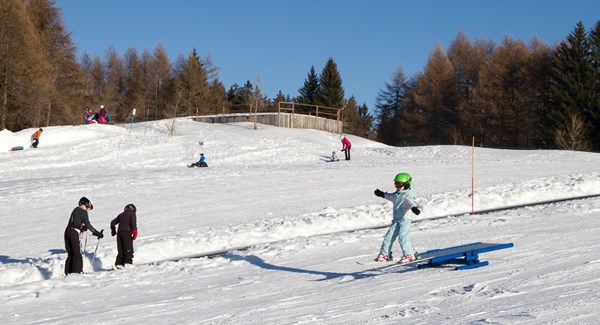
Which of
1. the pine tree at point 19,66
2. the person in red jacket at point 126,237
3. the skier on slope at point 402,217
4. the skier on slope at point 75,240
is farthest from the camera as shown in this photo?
the pine tree at point 19,66

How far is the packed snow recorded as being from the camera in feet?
24.8

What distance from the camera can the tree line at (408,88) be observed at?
140 ft

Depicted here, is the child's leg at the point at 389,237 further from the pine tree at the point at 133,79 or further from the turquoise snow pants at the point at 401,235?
the pine tree at the point at 133,79

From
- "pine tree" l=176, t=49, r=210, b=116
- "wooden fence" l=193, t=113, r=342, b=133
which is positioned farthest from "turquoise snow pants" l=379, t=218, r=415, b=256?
"pine tree" l=176, t=49, r=210, b=116

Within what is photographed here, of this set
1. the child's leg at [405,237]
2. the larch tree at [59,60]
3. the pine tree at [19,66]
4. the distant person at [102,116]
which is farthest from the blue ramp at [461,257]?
the larch tree at [59,60]

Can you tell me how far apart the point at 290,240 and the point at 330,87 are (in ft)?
196

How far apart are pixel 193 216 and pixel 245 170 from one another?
34.2 ft

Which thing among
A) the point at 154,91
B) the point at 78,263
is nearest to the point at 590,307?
the point at 78,263

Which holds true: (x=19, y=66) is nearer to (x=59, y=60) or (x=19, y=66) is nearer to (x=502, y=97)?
(x=59, y=60)

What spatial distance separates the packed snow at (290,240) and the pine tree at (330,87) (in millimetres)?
38681

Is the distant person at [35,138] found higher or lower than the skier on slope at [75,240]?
higher

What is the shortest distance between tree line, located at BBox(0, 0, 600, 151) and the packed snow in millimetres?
10931

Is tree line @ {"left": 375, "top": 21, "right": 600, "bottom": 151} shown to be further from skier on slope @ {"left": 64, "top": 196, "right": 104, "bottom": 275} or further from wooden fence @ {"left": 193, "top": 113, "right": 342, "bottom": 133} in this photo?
skier on slope @ {"left": 64, "top": 196, "right": 104, "bottom": 275}

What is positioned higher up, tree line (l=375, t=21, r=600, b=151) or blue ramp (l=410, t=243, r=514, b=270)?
tree line (l=375, t=21, r=600, b=151)
